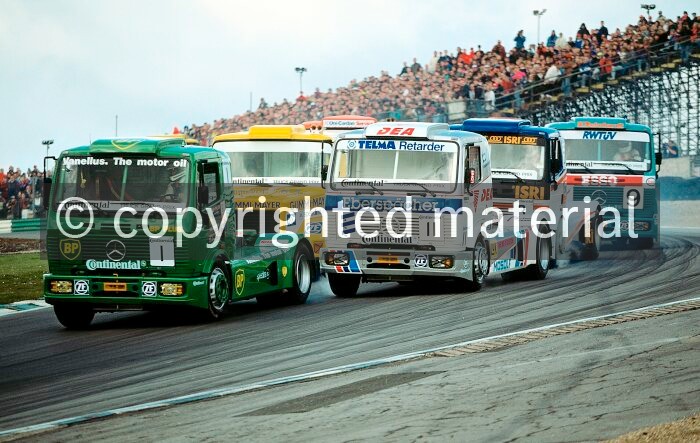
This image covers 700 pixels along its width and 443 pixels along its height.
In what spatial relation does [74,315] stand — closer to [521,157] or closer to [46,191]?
[46,191]

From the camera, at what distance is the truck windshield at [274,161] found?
1850 centimetres

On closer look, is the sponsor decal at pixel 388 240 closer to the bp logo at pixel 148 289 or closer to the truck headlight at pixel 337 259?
the truck headlight at pixel 337 259

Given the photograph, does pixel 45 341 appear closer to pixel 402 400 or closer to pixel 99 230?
pixel 99 230

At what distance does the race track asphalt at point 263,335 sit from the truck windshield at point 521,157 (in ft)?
5.76

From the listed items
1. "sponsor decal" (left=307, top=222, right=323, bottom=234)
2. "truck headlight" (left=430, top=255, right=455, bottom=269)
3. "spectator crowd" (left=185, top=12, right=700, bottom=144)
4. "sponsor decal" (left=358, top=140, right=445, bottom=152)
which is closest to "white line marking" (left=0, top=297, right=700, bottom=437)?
"truck headlight" (left=430, top=255, right=455, bottom=269)

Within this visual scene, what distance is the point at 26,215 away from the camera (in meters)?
40.1

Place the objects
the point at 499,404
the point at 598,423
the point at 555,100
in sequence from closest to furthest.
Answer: the point at 598,423
the point at 499,404
the point at 555,100

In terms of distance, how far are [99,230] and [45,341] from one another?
1448 mm

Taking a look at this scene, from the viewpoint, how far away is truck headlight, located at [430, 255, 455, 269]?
1675 centimetres

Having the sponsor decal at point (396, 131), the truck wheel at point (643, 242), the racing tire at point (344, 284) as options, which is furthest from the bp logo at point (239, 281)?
the truck wheel at point (643, 242)

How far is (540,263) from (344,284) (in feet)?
11.7

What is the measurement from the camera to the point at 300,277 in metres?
17.3

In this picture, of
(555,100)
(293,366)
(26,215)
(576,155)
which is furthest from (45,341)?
(26,215)

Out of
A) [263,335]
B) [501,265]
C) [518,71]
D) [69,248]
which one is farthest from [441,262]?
[518,71]
